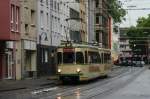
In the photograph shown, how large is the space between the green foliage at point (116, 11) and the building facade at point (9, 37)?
3022 inches

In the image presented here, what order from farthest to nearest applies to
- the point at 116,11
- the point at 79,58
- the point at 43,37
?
the point at 116,11 < the point at 43,37 < the point at 79,58

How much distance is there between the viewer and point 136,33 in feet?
593

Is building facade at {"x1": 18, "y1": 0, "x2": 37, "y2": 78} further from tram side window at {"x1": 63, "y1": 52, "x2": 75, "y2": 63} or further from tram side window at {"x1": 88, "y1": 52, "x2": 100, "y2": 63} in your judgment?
tram side window at {"x1": 63, "y1": 52, "x2": 75, "y2": 63}

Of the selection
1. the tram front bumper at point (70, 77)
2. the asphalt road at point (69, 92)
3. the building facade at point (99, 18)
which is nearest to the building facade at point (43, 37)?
the tram front bumper at point (70, 77)

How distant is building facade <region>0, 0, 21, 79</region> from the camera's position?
145 ft

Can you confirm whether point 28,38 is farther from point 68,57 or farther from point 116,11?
point 116,11

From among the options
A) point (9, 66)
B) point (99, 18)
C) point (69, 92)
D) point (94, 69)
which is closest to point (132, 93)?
point (69, 92)

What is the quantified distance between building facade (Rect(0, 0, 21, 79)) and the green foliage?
76.7 m

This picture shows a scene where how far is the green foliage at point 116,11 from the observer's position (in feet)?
419

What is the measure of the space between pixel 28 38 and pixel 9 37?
33.7 feet

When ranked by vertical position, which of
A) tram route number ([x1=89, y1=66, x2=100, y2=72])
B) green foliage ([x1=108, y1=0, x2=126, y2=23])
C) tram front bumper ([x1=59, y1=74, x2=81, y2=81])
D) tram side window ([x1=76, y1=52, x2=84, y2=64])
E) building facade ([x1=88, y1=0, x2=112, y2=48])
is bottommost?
tram front bumper ([x1=59, y1=74, x2=81, y2=81])

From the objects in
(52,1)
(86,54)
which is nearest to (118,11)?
(52,1)

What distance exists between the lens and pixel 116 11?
438ft

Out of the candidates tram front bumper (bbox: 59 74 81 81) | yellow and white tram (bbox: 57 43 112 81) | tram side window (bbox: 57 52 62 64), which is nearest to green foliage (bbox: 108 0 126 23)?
yellow and white tram (bbox: 57 43 112 81)
